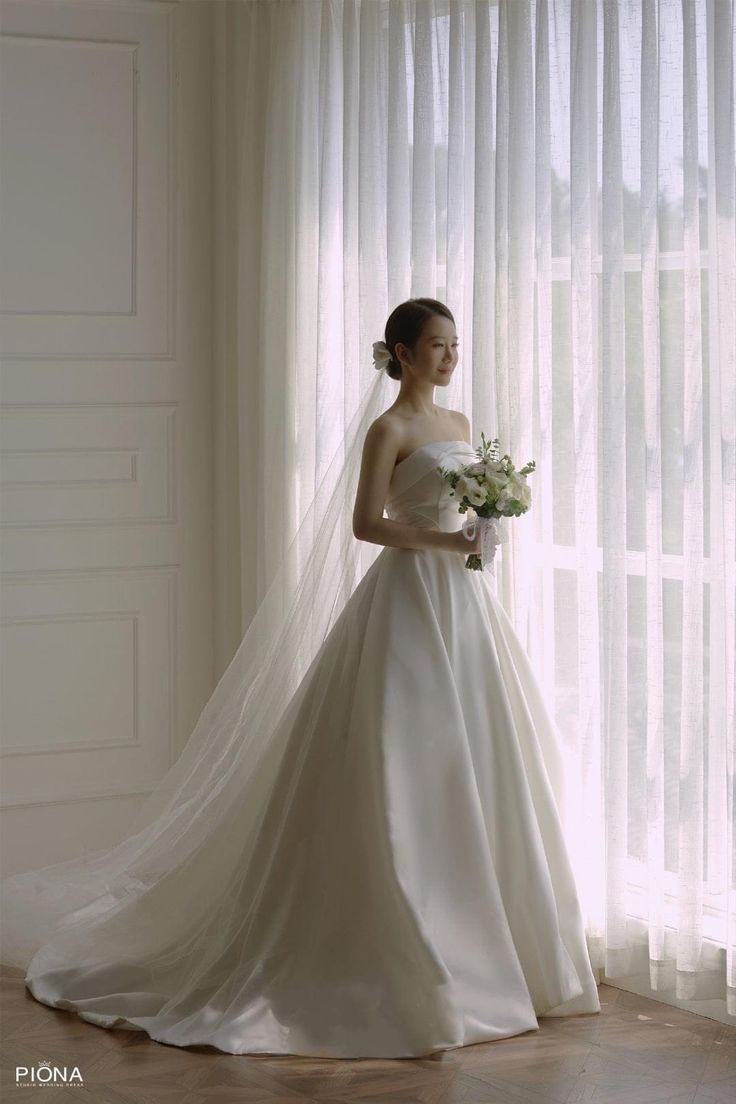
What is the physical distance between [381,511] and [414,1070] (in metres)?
1.49

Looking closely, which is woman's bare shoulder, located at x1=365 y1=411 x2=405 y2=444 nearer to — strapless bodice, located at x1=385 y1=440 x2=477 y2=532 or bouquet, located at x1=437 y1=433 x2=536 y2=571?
strapless bodice, located at x1=385 y1=440 x2=477 y2=532

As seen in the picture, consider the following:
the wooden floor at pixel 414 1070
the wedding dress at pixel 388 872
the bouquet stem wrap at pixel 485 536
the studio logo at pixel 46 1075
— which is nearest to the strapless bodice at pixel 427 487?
the wedding dress at pixel 388 872

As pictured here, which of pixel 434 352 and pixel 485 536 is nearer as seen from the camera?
pixel 485 536

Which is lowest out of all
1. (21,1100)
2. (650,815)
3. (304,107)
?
(21,1100)

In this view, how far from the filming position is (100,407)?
5.23m

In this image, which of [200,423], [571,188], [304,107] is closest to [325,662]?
[571,188]

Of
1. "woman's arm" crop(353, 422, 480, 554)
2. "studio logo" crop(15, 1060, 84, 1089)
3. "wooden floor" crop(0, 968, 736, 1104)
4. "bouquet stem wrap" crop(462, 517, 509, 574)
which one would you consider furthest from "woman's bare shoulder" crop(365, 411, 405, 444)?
"studio logo" crop(15, 1060, 84, 1089)

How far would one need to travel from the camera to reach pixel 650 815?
3.81 m

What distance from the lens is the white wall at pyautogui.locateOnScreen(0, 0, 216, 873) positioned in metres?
5.11

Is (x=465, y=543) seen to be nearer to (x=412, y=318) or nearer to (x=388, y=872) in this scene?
(x=412, y=318)

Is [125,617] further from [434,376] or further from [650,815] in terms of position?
[650,815]

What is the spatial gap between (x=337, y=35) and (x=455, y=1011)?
3333 mm

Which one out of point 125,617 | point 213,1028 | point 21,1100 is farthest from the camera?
point 125,617

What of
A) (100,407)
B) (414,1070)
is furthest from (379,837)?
(100,407)
